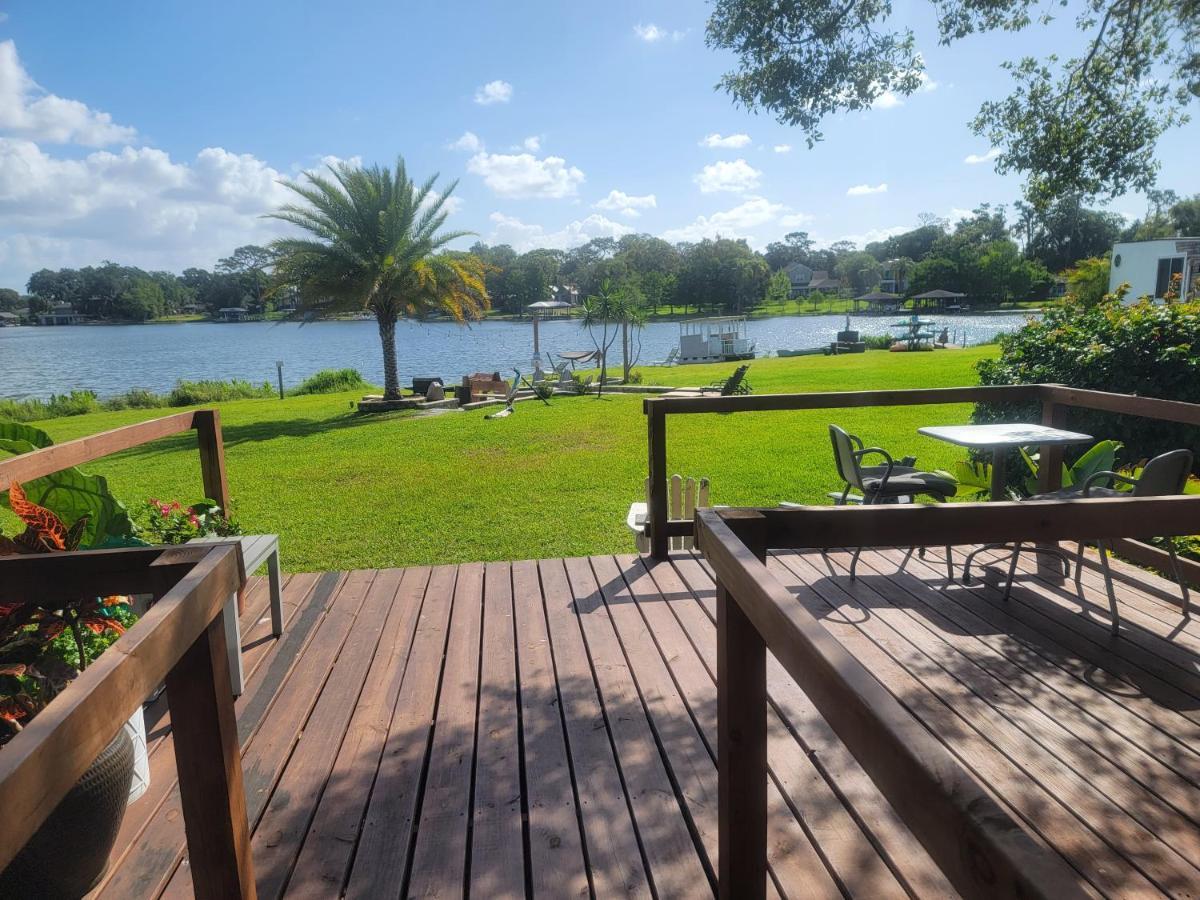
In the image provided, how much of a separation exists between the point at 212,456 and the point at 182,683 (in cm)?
328

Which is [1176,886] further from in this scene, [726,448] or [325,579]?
[726,448]

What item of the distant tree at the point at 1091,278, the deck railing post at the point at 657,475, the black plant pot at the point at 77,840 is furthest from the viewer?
the distant tree at the point at 1091,278

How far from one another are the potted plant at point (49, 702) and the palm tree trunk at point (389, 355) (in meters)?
15.3

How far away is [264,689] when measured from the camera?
3039 mm

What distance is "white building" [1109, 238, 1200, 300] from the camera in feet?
77.6

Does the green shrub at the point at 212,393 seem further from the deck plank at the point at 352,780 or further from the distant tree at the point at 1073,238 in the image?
the distant tree at the point at 1073,238

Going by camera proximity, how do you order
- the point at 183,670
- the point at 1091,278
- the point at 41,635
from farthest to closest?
the point at 1091,278, the point at 41,635, the point at 183,670

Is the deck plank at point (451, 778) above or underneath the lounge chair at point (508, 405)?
above

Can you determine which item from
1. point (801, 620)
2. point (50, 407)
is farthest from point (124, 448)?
point (50, 407)

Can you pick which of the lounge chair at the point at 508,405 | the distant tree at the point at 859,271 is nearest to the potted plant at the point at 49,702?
the lounge chair at the point at 508,405

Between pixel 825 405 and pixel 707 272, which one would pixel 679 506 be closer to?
pixel 825 405

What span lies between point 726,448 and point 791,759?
25.4 ft

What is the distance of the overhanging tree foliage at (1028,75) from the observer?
7723 millimetres

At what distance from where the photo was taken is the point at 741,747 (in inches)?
57.1
